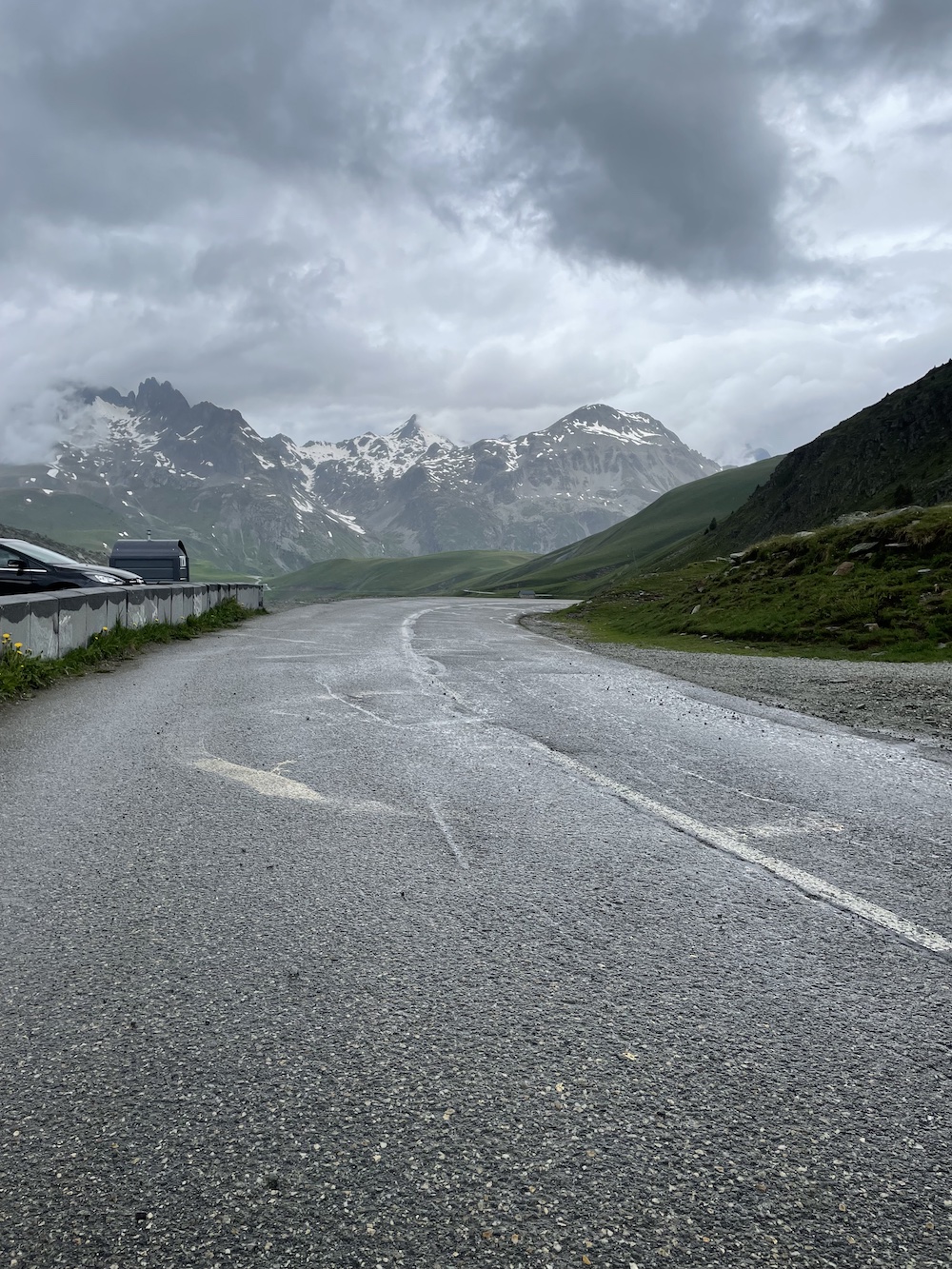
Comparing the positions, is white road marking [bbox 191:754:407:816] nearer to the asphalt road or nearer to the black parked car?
the asphalt road

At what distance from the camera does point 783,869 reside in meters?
4.36

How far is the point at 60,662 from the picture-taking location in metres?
13.0

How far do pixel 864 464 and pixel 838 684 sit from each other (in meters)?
88.3

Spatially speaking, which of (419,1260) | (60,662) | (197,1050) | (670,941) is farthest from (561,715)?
(60,662)

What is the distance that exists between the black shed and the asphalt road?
24.2 metres

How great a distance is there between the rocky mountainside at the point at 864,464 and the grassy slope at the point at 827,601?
177 ft

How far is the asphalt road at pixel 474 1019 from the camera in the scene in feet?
6.59

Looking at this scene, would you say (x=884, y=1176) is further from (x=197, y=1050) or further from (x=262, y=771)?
(x=262, y=771)

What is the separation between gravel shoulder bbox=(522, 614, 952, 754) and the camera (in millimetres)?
9336

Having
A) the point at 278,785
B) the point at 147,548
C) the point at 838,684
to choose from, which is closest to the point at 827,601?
the point at 838,684

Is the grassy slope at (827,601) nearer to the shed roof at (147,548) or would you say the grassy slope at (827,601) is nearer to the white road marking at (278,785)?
the white road marking at (278,785)

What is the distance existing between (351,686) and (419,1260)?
9.71 meters

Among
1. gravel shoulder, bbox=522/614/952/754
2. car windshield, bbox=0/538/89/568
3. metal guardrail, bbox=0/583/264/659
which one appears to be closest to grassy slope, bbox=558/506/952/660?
gravel shoulder, bbox=522/614/952/754

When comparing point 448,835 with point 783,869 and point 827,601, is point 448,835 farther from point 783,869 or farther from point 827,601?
point 827,601
